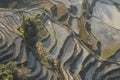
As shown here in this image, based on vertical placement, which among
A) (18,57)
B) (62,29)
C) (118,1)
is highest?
(18,57)

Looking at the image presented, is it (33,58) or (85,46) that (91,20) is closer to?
(85,46)

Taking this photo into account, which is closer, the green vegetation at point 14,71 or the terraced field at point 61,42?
the green vegetation at point 14,71

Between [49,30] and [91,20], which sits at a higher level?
[49,30]

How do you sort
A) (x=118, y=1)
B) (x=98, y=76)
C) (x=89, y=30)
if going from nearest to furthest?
(x=98, y=76)
(x=89, y=30)
(x=118, y=1)

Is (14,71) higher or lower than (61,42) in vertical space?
higher

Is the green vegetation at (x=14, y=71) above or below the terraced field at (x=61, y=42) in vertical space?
above

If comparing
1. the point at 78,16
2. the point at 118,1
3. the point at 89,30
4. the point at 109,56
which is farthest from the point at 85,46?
the point at 118,1

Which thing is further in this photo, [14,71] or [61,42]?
[61,42]

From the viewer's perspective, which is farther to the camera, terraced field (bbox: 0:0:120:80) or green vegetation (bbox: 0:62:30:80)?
terraced field (bbox: 0:0:120:80)

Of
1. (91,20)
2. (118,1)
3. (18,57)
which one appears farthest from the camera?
(118,1)

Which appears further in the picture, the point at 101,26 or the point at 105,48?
the point at 101,26

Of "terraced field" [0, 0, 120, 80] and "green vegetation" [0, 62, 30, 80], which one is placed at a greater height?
"green vegetation" [0, 62, 30, 80]
